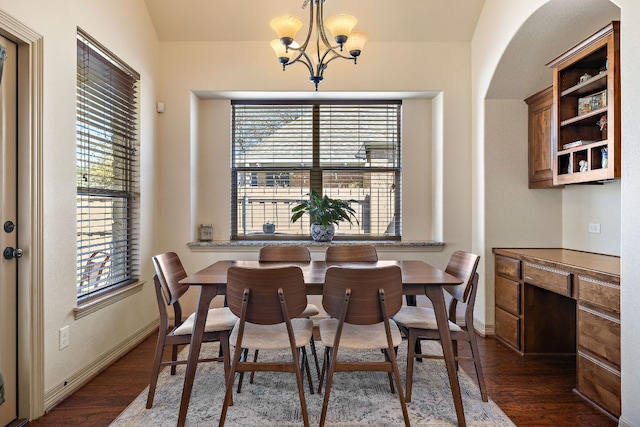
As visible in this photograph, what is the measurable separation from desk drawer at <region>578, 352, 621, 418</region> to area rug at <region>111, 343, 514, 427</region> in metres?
0.59

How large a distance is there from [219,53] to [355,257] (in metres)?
2.48

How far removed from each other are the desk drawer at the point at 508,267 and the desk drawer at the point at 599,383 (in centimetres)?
89

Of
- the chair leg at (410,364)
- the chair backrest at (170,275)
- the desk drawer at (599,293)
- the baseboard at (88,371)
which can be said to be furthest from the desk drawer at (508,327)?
the baseboard at (88,371)

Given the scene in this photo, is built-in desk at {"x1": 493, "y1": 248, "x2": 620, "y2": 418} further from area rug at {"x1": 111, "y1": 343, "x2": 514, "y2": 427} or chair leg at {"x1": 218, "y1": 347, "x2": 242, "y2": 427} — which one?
chair leg at {"x1": 218, "y1": 347, "x2": 242, "y2": 427}

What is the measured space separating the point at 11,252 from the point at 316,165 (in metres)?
2.87

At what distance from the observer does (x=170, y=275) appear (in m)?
2.52

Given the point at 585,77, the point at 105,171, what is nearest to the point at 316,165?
the point at 105,171

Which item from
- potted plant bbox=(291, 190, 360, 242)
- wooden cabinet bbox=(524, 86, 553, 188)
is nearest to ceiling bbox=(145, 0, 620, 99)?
wooden cabinet bbox=(524, 86, 553, 188)

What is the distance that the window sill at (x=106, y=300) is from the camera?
261 cm

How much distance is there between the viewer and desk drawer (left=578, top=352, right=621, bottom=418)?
2.15 metres

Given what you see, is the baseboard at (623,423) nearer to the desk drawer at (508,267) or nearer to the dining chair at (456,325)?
the dining chair at (456,325)

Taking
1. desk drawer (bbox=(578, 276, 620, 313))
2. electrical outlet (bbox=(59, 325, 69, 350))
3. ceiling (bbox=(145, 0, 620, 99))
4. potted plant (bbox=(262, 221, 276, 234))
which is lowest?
electrical outlet (bbox=(59, 325, 69, 350))

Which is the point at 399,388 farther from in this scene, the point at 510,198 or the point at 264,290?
the point at 510,198

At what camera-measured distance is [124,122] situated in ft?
10.9
